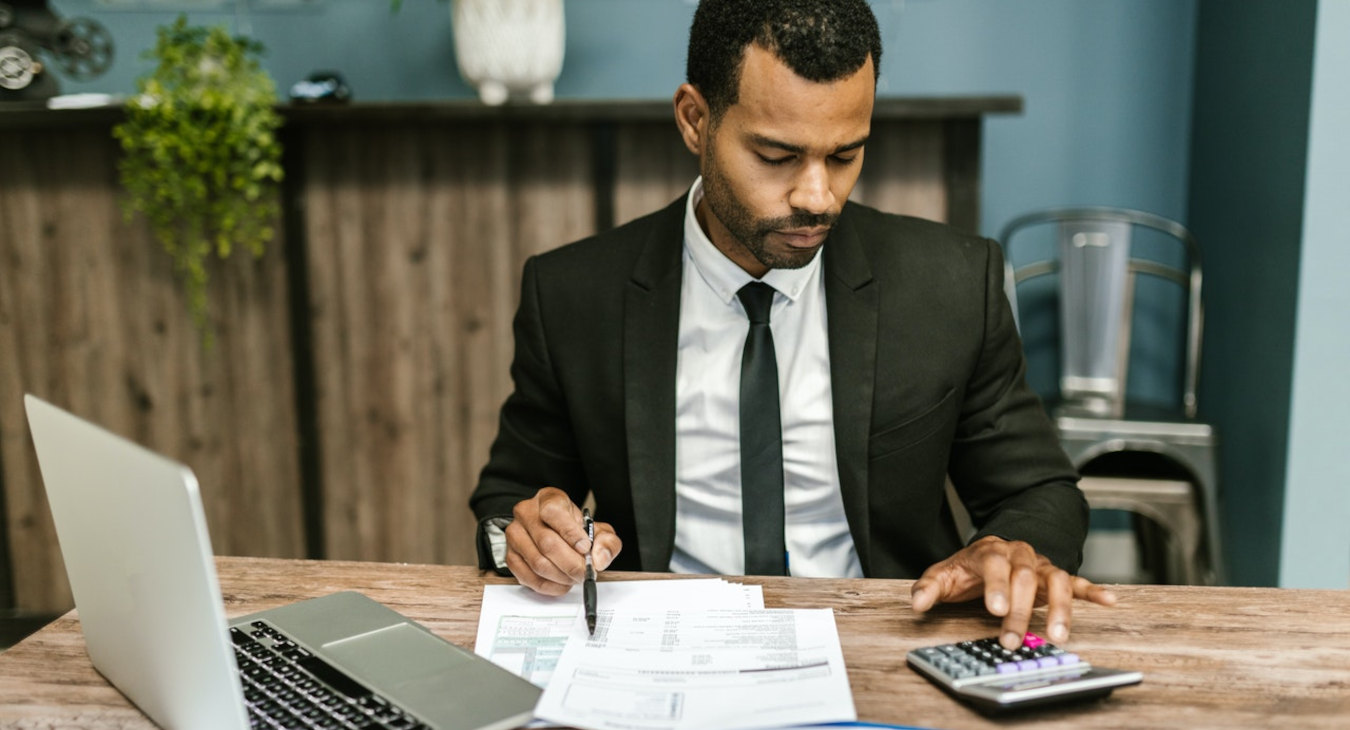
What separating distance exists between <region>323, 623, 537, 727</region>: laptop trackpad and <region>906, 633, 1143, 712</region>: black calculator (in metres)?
0.33

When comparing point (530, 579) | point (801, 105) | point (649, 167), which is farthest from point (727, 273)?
point (649, 167)

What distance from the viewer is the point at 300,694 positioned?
2.79 ft

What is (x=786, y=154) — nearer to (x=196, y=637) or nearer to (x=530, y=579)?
(x=530, y=579)

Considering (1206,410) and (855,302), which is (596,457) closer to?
(855,302)

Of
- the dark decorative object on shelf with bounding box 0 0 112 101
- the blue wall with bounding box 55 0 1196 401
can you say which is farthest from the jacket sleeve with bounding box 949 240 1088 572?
the dark decorative object on shelf with bounding box 0 0 112 101

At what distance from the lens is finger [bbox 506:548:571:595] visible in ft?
3.47

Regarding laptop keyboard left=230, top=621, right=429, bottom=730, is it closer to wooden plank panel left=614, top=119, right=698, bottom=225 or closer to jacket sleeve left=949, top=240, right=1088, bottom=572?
jacket sleeve left=949, top=240, right=1088, bottom=572

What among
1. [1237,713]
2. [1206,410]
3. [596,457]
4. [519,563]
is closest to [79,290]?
[596,457]

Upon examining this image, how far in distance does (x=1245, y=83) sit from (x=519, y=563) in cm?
219

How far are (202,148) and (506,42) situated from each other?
0.75 m

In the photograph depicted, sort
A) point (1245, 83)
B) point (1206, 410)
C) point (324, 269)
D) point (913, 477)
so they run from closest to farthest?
point (913, 477), point (1245, 83), point (324, 269), point (1206, 410)

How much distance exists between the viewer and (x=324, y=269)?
265 cm

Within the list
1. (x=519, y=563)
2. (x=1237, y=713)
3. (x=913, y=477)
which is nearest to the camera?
(x=1237, y=713)

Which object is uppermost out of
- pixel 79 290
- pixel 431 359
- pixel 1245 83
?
pixel 1245 83
